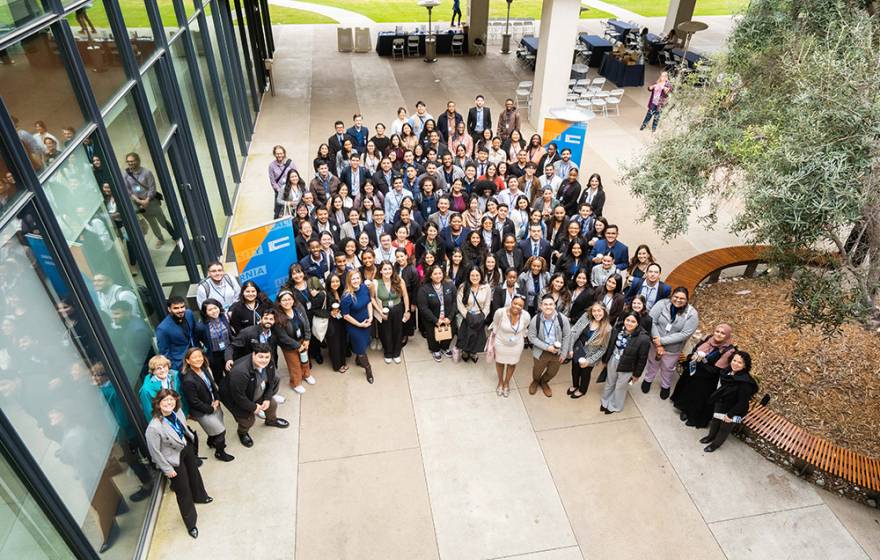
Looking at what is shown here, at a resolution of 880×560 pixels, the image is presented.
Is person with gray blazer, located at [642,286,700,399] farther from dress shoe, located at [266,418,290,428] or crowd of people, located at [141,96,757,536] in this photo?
dress shoe, located at [266,418,290,428]

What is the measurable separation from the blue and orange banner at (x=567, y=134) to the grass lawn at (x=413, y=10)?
73.8 feet

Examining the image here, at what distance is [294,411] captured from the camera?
685 cm

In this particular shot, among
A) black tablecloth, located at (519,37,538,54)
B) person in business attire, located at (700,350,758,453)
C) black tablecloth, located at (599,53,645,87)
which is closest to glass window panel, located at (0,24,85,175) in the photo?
person in business attire, located at (700,350,758,453)

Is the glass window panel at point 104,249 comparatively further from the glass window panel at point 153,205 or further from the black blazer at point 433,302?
the black blazer at point 433,302

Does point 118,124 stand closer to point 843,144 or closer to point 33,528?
point 33,528

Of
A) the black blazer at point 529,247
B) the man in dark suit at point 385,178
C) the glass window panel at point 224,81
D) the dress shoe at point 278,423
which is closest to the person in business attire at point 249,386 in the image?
the dress shoe at point 278,423

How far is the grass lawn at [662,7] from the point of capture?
3266 cm

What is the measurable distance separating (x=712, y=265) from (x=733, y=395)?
323 cm

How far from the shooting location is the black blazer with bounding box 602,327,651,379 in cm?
622

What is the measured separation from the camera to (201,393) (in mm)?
5465

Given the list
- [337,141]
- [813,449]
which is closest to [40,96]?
[337,141]

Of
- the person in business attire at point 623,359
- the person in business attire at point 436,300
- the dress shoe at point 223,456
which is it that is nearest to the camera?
the dress shoe at point 223,456

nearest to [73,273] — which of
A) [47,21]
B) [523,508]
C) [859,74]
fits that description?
[47,21]

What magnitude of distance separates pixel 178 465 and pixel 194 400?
0.61 m
